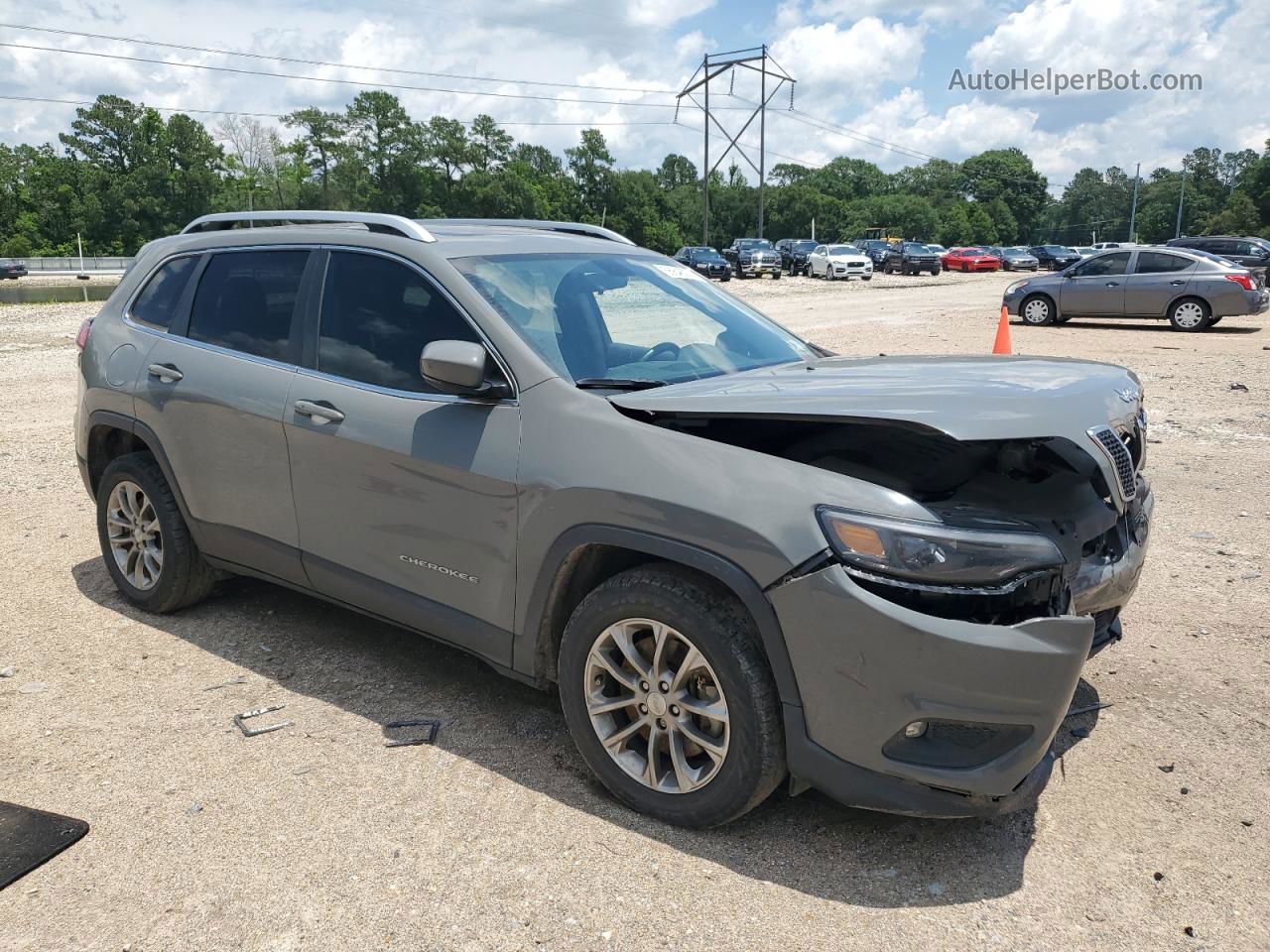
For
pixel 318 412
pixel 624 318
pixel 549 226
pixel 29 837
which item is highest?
pixel 549 226

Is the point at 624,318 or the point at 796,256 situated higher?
the point at 624,318

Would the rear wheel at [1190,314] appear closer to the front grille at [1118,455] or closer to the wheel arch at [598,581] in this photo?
the front grille at [1118,455]

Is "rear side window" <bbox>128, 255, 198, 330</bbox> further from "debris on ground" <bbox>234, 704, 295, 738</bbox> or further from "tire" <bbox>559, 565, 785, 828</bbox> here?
"tire" <bbox>559, 565, 785, 828</bbox>

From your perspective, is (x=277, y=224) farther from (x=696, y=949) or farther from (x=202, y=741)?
(x=696, y=949)

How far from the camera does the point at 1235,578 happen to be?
17.7ft

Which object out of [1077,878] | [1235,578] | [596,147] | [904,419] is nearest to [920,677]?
[904,419]

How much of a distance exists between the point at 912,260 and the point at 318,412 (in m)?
54.3

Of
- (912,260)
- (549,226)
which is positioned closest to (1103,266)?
(549,226)

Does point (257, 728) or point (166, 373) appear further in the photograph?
point (166, 373)

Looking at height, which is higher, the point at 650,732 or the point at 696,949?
the point at 650,732

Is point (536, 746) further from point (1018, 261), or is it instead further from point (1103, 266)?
point (1018, 261)

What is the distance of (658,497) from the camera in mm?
3023

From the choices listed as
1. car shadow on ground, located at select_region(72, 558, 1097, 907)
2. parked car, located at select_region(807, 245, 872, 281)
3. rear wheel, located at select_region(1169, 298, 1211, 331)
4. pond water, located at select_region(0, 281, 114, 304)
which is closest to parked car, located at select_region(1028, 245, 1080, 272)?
parked car, located at select_region(807, 245, 872, 281)

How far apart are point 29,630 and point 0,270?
69.4 metres
